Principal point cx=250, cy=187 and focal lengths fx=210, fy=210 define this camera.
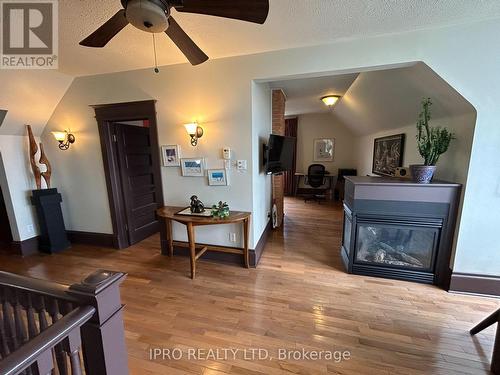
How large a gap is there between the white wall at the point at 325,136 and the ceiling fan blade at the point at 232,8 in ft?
18.7

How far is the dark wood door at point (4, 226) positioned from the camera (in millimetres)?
3328

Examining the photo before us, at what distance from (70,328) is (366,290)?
2.51m

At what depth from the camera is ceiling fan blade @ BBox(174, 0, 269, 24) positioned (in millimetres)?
1132

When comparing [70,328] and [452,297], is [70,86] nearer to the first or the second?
[70,328]

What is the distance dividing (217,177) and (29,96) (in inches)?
106

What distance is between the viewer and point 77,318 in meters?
0.74

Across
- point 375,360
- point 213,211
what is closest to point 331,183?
point 213,211

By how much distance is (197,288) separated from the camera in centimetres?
233

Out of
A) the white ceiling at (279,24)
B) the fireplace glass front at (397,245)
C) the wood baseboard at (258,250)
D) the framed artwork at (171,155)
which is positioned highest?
the white ceiling at (279,24)

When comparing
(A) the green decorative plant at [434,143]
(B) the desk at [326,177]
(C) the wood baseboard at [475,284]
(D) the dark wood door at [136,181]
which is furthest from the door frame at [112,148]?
(B) the desk at [326,177]

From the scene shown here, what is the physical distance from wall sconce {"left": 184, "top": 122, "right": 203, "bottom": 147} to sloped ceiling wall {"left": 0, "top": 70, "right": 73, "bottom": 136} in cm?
194

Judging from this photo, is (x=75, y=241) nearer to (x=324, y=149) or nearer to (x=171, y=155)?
(x=171, y=155)

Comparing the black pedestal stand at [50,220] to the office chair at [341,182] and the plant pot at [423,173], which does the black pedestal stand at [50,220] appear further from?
the office chair at [341,182]

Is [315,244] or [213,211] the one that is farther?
[315,244]
